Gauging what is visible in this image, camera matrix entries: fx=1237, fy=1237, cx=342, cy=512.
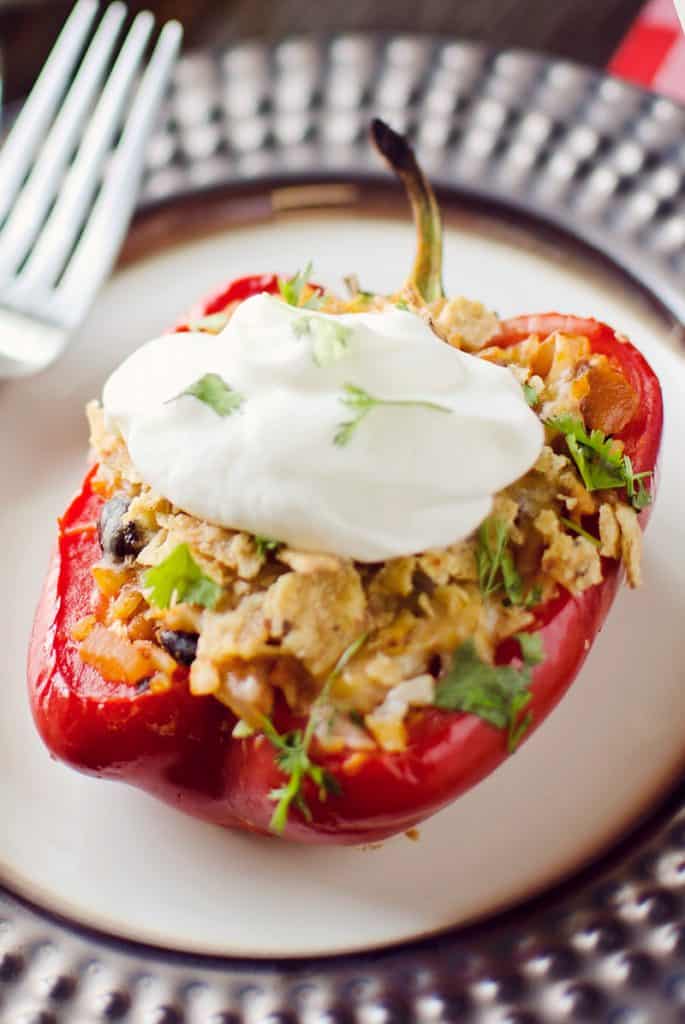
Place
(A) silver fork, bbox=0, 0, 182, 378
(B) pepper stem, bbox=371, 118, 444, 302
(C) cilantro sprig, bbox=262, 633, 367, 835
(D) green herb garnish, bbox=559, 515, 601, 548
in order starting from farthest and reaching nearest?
(A) silver fork, bbox=0, 0, 182, 378 < (B) pepper stem, bbox=371, 118, 444, 302 < (D) green herb garnish, bbox=559, 515, 601, 548 < (C) cilantro sprig, bbox=262, 633, 367, 835

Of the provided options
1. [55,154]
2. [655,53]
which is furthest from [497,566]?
[655,53]

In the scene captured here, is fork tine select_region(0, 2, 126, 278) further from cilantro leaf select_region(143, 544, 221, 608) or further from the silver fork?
cilantro leaf select_region(143, 544, 221, 608)

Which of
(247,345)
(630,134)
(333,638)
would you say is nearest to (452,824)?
(333,638)

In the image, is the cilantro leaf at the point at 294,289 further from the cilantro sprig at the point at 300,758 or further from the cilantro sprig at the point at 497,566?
the cilantro sprig at the point at 300,758

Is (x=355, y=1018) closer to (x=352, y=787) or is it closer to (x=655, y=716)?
(x=352, y=787)

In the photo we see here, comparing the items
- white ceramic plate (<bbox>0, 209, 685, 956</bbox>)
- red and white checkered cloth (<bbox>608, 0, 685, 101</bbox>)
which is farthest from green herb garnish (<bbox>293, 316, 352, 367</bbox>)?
red and white checkered cloth (<bbox>608, 0, 685, 101</bbox>)

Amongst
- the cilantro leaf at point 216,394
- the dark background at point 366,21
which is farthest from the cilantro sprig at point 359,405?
the dark background at point 366,21

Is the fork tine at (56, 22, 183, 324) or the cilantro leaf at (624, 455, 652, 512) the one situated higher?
the cilantro leaf at (624, 455, 652, 512)
